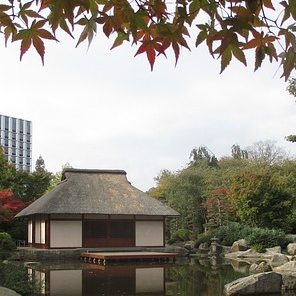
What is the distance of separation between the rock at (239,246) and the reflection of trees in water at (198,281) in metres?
7.61

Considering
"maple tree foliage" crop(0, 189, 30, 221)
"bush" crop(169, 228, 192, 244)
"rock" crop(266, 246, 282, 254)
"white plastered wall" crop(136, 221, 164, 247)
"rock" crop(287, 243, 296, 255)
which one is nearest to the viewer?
"rock" crop(287, 243, 296, 255)

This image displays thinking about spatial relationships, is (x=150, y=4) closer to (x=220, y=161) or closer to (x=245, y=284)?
(x=245, y=284)

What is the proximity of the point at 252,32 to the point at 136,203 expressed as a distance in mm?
26292

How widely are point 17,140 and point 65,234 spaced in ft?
226

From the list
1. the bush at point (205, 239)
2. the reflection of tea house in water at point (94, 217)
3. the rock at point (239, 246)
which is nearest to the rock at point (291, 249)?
the rock at point (239, 246)

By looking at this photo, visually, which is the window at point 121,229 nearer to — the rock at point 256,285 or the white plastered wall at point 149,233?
the white plastered wall at point 149,233

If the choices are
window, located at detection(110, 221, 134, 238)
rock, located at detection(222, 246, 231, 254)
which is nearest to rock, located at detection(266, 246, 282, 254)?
rock, located at detection(222, 246, 231, 254)

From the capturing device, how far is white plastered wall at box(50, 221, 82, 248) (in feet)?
86.1

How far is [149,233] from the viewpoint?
1112 inches

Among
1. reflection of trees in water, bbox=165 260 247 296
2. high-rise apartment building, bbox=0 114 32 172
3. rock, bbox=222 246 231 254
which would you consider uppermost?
high-rise apartment building, bbox=0 114 32 172

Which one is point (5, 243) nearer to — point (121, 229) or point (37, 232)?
point (37, 232)

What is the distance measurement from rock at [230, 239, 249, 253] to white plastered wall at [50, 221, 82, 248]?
813cm

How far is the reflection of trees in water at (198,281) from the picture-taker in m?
12.2

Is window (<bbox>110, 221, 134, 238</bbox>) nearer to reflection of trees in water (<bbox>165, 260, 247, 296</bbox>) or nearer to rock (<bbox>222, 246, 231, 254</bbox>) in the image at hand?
rock (<bbox>222, 246, 231, 254</bbox>)
